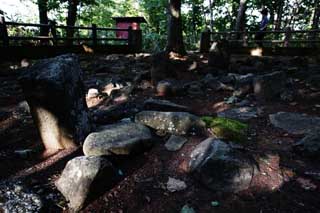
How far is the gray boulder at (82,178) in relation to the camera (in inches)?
93.4

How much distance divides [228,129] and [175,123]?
2.43ft

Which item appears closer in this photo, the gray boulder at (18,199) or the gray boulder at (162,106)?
the gray boulder at (18,199)

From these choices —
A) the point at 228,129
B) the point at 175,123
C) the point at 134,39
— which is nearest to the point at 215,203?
the point at 228,129

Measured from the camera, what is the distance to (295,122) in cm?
381

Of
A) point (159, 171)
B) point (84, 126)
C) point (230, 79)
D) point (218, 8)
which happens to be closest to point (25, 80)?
point (84, 126)

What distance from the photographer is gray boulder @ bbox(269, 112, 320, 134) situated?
11.6 feet

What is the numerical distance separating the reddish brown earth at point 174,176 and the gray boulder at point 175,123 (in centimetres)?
19

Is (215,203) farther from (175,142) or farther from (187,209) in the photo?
(175,142)

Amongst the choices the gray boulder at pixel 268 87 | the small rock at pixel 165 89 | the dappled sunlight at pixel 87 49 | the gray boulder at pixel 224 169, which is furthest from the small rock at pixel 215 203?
the dappled sunlight at pixel 87 49

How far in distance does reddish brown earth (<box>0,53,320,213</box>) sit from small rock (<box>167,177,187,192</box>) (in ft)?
0.16

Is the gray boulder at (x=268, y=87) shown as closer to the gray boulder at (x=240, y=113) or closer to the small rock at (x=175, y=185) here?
the gray boulder at (x=240, y=113)

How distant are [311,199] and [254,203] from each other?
0.54 m

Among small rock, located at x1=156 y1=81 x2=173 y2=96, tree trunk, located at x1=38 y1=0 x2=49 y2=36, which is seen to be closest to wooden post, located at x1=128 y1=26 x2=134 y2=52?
tree trunk, located at x1=38 y1=0 x2=49 y2=36

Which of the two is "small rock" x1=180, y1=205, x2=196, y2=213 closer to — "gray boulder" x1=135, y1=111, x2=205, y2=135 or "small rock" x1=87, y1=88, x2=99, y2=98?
"gray boulder" x1=135, y1=111, x2=205, y2=135
